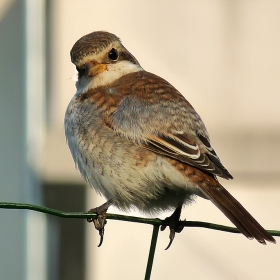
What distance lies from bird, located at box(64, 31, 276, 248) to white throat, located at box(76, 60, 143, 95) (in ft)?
0.06

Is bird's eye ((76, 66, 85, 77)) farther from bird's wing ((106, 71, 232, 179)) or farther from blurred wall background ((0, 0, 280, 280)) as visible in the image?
blurred wall background ((0, 0, 280, 280))

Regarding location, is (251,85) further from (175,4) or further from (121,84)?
(121,84)

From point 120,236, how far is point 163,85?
9.54 feet

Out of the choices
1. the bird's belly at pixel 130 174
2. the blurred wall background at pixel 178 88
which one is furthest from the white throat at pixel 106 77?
the blurred wall background at pixel 178 88

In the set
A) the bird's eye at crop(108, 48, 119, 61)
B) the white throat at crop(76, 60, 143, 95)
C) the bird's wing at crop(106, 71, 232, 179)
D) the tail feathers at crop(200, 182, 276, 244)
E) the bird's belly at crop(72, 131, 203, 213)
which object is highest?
the bird's eye at crop(108, 48, 119, 61)

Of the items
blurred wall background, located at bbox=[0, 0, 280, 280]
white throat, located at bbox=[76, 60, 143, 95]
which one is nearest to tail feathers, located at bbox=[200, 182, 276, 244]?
white throat, located at bbox=[76, 60, 143, 95]

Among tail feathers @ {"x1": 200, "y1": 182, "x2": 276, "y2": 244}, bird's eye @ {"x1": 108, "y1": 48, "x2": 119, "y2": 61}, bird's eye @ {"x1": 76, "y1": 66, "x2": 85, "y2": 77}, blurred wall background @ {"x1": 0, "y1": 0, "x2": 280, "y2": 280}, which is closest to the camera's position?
tail feathers @ {"x1": 200, "y1": 182, "x2": 276, "y2": 244}

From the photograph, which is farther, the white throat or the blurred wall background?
the blurred wall background

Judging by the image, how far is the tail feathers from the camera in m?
3.36

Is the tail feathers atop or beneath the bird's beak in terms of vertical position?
beneath

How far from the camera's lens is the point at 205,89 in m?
6.96

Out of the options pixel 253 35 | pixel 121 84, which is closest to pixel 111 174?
pixel 121 84

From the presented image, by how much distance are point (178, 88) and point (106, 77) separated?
260 cm

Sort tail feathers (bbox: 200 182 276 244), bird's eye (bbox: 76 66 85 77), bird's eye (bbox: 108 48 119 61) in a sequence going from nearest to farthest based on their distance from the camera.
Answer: tail feathers (bbox: 200 182 276 244), bird's eye (bbox: 76 66 85 77), bird's eye (bbox: 108 48 119 61)
